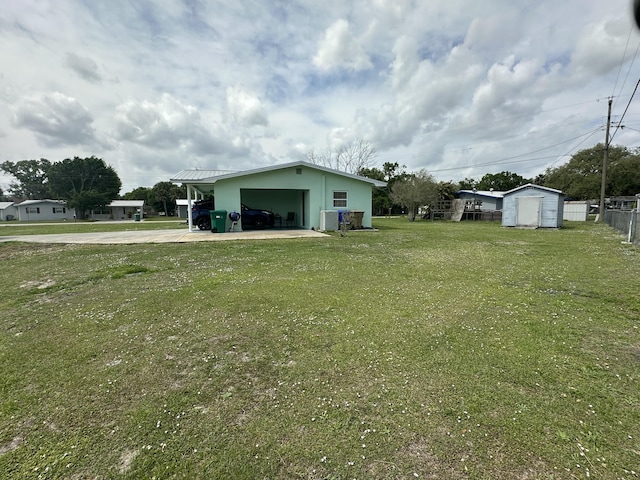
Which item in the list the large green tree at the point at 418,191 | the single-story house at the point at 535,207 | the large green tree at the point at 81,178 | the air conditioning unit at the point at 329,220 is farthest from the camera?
the large green tree at the point at 81,178

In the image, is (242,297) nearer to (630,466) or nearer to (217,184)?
(630,466)

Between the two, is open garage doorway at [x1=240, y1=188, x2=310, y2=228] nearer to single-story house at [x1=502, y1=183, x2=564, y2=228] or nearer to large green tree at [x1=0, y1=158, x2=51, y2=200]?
single-story house at [x1=502, y1=183, x2=564, y2=228]

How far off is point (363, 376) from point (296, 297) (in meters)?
2.52

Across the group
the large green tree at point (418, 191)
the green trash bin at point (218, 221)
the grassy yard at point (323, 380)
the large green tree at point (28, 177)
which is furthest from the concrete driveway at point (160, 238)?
the large green tree at point (28, 177)

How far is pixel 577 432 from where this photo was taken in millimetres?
2178

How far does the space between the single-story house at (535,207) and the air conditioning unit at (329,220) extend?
13.2 m

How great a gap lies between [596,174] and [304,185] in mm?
45829

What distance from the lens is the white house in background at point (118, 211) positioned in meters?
50.2

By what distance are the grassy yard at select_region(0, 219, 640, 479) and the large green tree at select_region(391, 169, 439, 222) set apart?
24765 mm

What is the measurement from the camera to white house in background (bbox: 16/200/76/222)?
46906mm

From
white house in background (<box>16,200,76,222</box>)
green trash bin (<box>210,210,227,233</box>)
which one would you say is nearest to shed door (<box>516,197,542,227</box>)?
green trash bin (<box>210,210,227,233</box>)

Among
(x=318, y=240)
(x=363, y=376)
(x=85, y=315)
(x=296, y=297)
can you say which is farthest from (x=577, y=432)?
(x=318, y=240)

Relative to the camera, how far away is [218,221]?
52.1 feet

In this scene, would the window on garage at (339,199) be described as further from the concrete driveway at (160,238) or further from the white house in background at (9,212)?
the white house in background at (9,212)
